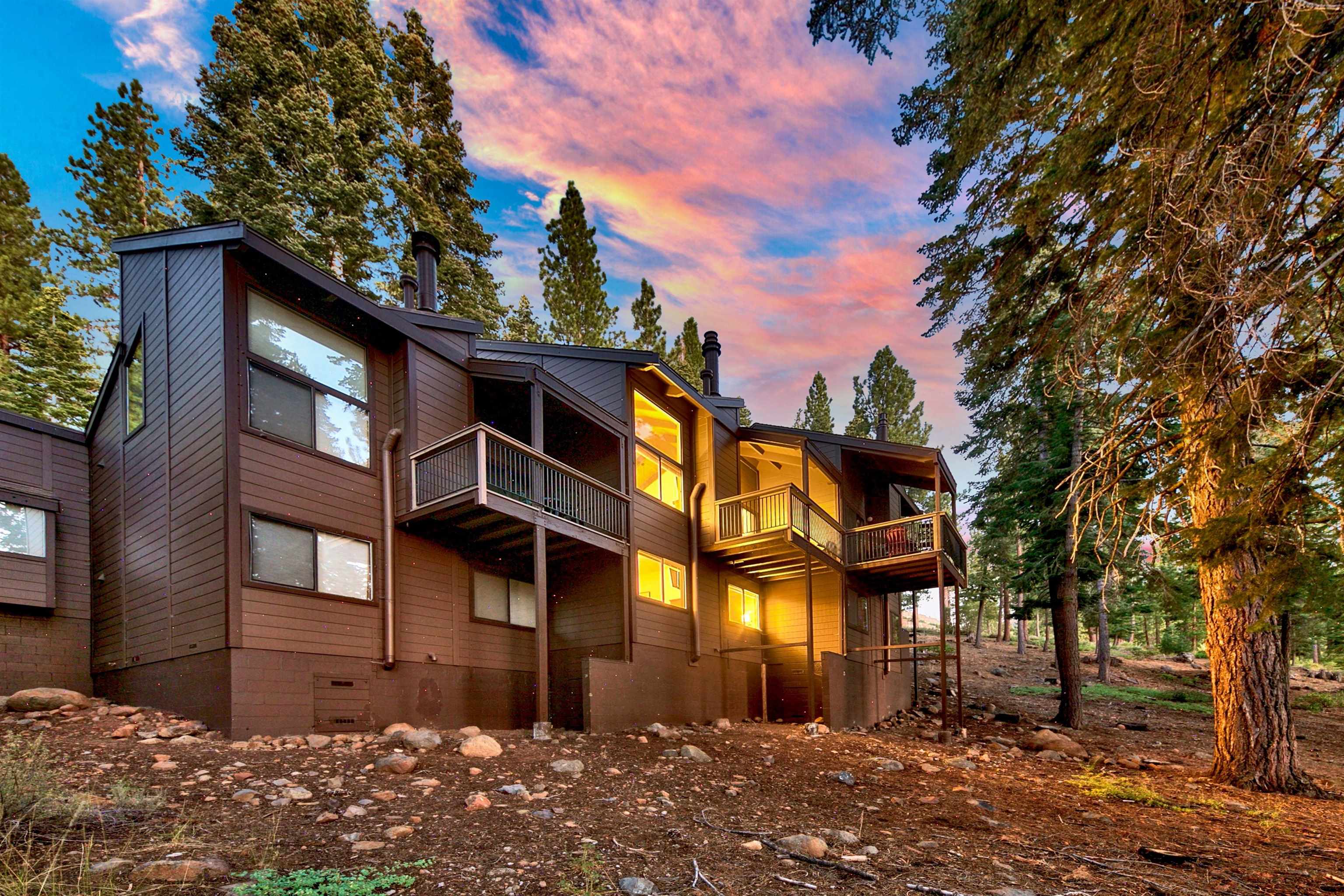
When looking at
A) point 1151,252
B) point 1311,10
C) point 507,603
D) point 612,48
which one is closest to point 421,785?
point 507,603

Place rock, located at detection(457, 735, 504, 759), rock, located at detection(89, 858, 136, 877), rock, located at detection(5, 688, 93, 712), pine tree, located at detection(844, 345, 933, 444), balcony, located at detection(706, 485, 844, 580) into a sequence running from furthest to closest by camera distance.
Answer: pine tree, located at detection(844, 345, 933, 444)
balcony, located at detection(706, 485, 844, 580)
rock, located at detection(5, 688, 93, 712)
rock, located at detection(457, 735, 504, 759)
rock, located at detection(89, 858, 136, 877)

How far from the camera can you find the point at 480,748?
760cm

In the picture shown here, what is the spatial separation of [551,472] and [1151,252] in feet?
29.9

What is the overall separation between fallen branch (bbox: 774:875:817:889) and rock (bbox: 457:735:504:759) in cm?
439

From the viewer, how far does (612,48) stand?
1280cm

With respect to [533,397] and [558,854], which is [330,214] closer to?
[533,397]

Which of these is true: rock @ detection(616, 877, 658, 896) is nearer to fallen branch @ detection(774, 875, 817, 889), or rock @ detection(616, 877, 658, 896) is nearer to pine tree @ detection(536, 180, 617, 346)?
fallen branch @ detection(774, 875, 817, 889)

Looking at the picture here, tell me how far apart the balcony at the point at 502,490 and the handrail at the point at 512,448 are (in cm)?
1

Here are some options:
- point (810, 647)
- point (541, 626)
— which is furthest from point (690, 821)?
point (810, 647)

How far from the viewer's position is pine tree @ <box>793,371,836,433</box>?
4138 cm

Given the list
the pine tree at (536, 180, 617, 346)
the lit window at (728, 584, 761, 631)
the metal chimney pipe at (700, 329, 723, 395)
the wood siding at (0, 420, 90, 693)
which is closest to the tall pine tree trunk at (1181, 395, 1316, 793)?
the lit window at (728, 584, 761, 631)

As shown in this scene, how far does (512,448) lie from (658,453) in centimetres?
438

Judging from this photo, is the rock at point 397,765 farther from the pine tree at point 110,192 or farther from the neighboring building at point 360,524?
the pine tree at point 110,192

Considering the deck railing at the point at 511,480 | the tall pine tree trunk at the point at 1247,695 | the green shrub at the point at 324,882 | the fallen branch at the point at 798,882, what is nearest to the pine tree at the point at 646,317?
the deck railing at the point at 511,480
